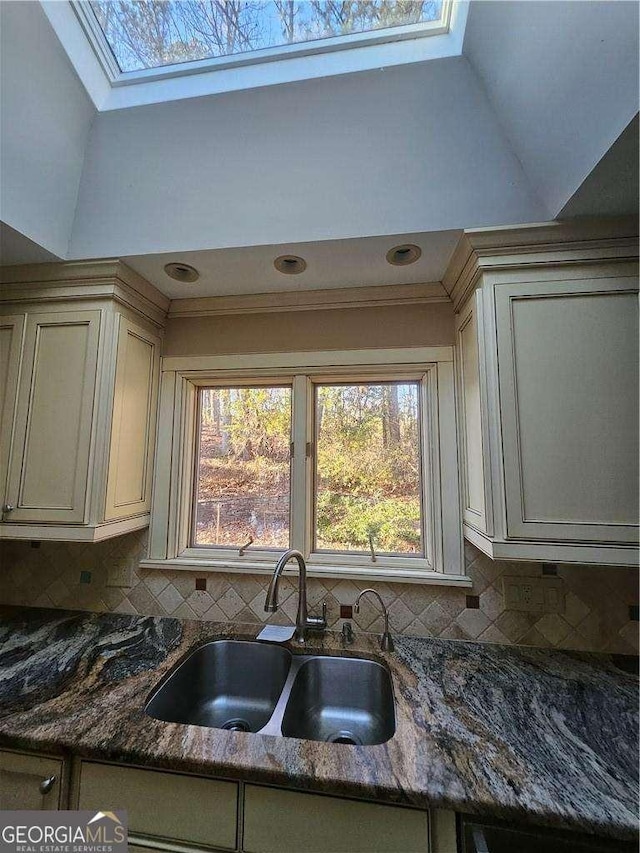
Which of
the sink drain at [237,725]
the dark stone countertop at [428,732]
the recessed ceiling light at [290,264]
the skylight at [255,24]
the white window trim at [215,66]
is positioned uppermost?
the skylight at [255,24]

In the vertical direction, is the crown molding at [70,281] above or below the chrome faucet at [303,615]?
above

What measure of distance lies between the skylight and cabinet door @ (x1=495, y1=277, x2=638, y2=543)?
0.87 meters

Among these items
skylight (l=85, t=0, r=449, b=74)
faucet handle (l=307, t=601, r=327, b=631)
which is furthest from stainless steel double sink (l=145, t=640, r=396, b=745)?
skylight (l=85, t=0, r=449, b=74)

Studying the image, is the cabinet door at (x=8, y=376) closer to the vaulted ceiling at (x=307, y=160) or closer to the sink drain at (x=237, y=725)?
the vaulted ceiling at (x=307, y=160)

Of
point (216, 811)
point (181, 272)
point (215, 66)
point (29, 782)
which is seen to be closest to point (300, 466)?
point (181, 272)

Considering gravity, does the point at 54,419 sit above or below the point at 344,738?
above

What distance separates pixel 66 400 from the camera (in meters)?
1.38

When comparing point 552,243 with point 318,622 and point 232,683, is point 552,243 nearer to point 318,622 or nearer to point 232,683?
point 318,622

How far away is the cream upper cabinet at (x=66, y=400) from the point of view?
133 cm

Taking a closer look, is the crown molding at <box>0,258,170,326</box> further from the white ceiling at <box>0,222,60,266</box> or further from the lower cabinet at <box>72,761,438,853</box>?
the lower cabinet at <box>72,761,438,853</box>

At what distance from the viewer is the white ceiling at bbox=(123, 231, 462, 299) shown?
4.09 feet

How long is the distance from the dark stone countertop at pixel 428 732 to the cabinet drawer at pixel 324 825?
57 mm

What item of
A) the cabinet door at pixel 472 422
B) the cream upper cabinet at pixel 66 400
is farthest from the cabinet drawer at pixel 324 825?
the cream upper cabinet at pixel 66 400

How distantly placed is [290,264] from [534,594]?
1.58m
